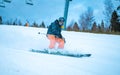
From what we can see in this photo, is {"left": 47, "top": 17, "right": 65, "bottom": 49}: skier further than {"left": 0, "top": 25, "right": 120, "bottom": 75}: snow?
Yes

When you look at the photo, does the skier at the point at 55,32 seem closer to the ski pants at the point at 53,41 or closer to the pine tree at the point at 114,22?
the ski pants at the point at 53,41

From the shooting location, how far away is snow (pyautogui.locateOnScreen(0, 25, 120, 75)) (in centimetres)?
441

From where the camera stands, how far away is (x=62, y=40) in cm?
782

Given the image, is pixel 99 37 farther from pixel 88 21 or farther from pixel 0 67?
pixel 88 21

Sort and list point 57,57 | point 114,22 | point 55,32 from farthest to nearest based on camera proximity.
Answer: point 114,22 → point 55,32 → point 57,57

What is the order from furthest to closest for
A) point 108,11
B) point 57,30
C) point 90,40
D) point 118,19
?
point 118,19
point 108,11
point 90,40
point 57,30

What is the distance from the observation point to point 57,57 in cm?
619

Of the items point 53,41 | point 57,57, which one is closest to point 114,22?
point 53,41

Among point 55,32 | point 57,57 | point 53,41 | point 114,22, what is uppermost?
point 114,22

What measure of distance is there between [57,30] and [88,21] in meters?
28.3

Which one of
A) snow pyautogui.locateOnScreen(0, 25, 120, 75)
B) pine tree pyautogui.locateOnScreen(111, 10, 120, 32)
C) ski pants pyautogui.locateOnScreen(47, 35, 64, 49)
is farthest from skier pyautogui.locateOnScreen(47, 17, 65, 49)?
pine tree pyautogui.locateOnScreen(111, 10, 120, 32)

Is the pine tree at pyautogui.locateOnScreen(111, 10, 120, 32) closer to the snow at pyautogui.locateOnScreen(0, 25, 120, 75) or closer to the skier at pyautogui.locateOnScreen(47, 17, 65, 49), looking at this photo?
the snow at pyautogui.locateOnScreen(0, 25, 120, 75)

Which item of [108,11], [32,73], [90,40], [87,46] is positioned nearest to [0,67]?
[32,73]

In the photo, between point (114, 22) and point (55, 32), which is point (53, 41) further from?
point (114, 22)
